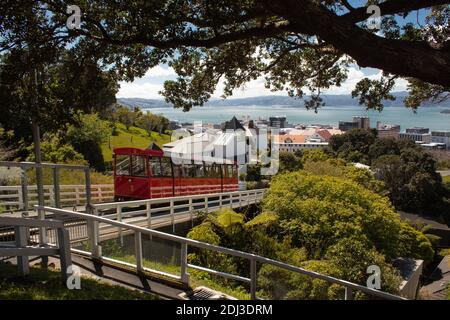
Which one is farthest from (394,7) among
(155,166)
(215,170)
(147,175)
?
(215,170)

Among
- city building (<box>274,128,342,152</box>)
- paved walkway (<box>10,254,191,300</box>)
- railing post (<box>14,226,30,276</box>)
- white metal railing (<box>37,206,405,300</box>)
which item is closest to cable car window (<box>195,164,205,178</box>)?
white metal railing (<box>37,206,405,300</box>)

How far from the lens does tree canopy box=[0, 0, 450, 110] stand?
5961mm

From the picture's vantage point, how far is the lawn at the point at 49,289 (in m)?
5.25

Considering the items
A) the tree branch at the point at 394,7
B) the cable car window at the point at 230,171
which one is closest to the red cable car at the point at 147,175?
the cable car window at the point at 230,171

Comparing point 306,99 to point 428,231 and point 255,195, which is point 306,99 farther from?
point 428,231

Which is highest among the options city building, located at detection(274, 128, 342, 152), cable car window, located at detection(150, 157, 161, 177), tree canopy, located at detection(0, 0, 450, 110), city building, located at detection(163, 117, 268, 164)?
tree canopy, located at detection(0, 0, 450, 110)

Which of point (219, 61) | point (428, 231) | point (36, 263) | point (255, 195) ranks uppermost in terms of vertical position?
point (219, 61)

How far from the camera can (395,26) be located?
9.08 metres

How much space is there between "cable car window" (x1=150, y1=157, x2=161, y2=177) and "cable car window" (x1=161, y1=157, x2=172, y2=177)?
0.26 metres

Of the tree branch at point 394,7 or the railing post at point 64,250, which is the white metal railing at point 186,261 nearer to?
the railing post at point 64,250

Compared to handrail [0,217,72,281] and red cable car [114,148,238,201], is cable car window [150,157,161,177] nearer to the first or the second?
red cable car [114,148,238,201]

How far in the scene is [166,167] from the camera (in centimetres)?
2031
